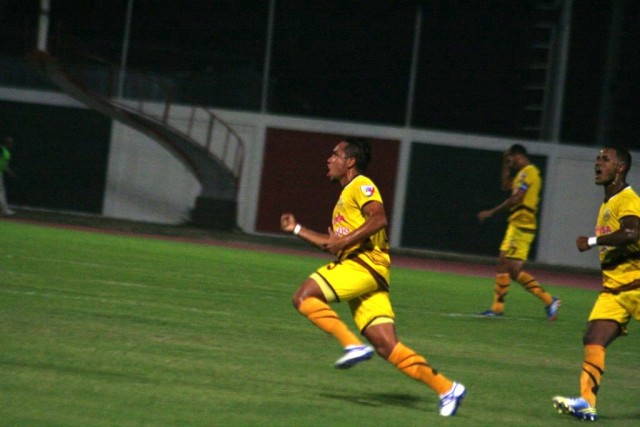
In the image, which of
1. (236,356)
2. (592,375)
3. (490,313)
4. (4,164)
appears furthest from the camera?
(4,164)

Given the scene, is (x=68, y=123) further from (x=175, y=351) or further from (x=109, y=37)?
(x=175, y=351)

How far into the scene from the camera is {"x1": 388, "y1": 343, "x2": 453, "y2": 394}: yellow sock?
26.8 ft

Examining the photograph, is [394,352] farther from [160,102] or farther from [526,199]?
[160,102]

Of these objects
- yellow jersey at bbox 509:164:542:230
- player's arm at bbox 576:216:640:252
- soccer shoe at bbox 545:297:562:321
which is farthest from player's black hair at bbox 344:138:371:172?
soccer shoe at bbox 545:297:562:321

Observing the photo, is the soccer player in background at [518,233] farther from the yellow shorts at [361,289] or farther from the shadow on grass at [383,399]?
the yellow shorts at [361,289]

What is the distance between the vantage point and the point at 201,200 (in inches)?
1314

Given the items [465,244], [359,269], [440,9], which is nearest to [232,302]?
[359,269]

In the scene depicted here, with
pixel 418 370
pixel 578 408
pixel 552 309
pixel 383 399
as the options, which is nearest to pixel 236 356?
pixel 383 399

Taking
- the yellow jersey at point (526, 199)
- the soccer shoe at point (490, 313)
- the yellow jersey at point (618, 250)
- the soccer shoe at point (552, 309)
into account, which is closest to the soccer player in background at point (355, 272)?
the yellow jersey at point (618, 250)

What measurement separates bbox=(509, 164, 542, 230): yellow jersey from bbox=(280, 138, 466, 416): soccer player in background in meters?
7.56

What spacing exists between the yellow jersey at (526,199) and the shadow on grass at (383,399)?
24.1 feet

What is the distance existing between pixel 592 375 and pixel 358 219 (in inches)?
80.0

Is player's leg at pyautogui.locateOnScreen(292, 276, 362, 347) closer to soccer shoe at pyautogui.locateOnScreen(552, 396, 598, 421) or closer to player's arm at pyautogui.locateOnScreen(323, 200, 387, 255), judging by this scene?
player's arm at pyautogui.locateOnScreen(323, 200, 387, 255)

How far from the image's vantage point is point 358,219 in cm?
888
